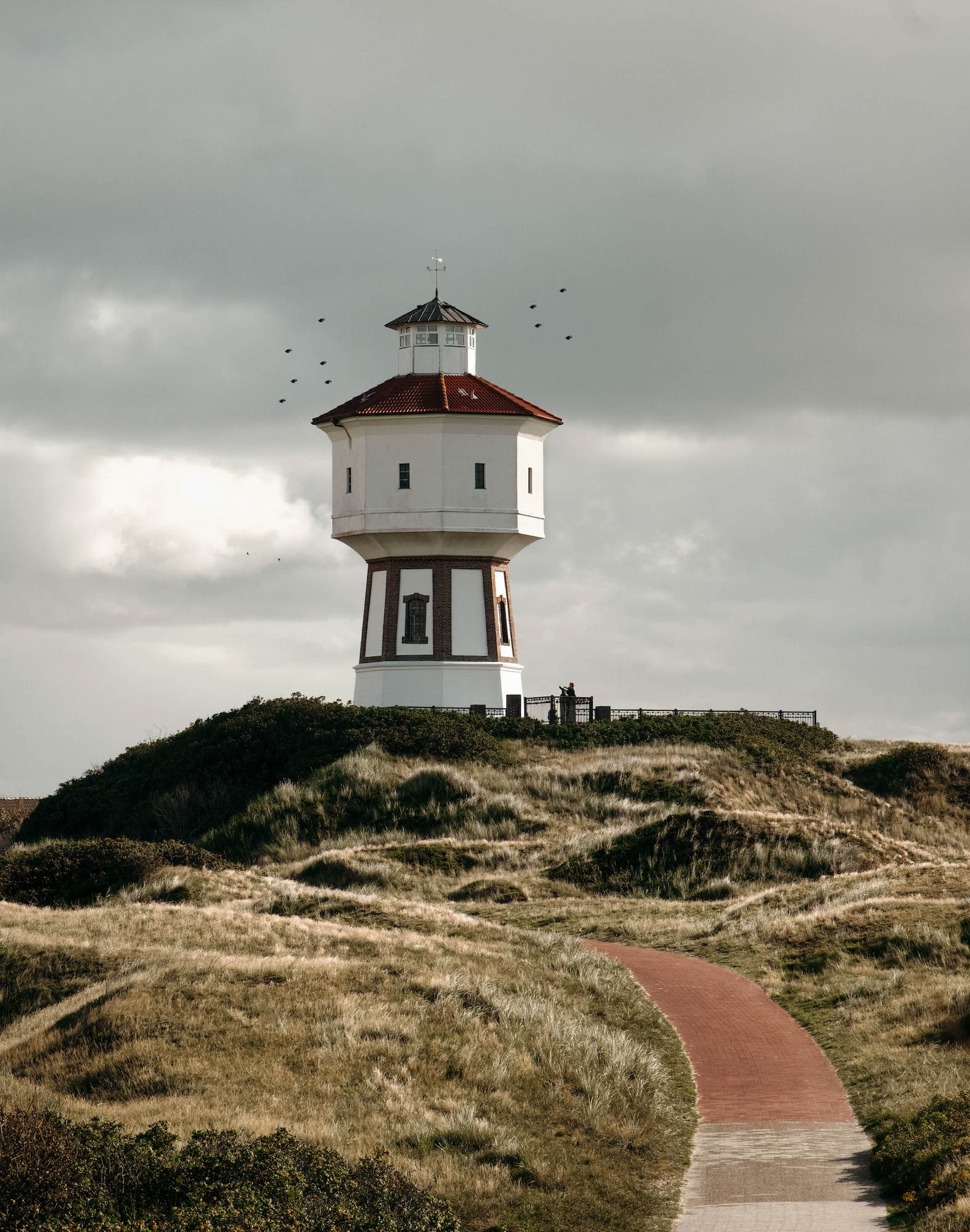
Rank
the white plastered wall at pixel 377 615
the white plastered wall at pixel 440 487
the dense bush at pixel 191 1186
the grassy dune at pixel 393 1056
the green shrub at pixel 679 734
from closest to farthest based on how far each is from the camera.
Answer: the dense bush at pixel 191 1186
the grassy dune at pixel 393 1056
the green shrub at pixel 679 734
the white plastered wall at pixel 440 487
the white plastered wall at pixel 377 615

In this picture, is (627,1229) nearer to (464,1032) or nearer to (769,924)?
(464,1032)

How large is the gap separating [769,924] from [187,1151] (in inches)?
681

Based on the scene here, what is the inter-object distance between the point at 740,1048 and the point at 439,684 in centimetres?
3329

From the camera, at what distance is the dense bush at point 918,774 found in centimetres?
5125

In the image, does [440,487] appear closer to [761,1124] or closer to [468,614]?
[468,614]

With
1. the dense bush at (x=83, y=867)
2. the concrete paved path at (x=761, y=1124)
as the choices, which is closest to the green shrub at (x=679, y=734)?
the dense bush at (x=83, y=867)

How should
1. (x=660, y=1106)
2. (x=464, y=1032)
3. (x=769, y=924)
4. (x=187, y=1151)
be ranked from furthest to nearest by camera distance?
(x=769, y=924), (x=464, y=1032), (x=660, y=1106), (x=187, y=1151)

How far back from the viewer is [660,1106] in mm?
16625

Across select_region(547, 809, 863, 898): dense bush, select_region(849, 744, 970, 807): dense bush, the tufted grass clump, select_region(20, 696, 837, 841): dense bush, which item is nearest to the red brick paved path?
select_region(547, 809, 863, 898): dense bush

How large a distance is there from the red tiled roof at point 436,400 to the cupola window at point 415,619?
6649mm

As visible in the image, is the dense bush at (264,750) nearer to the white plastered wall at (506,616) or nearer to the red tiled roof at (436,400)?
the white plastered wall at (506,616)

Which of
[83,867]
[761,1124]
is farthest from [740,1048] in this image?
[83,867]

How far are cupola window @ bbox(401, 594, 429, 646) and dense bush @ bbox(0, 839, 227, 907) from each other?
60.2 feet

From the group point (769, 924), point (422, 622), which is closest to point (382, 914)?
point (769, 924)
